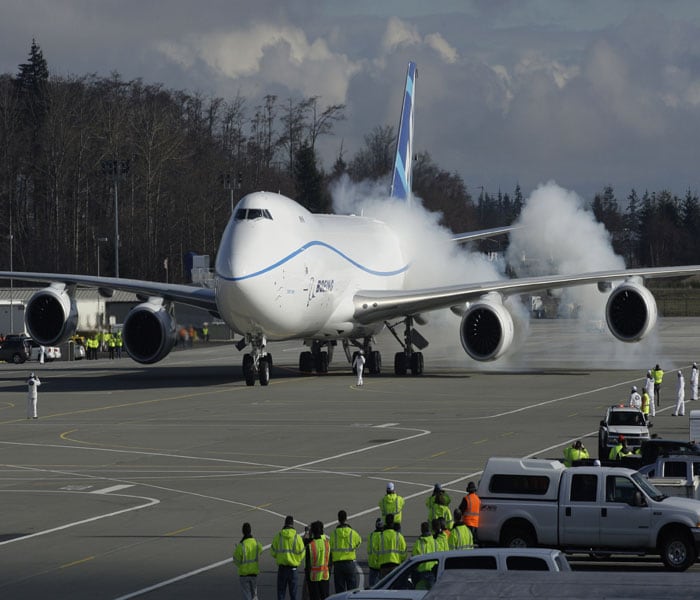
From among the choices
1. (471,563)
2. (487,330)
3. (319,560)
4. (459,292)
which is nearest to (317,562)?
(319,560)

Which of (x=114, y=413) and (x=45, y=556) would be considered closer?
(x=45, y=556)

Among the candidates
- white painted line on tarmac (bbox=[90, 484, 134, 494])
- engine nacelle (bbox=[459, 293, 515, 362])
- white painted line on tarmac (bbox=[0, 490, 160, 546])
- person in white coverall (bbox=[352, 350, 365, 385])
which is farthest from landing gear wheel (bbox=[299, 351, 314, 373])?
white painted line on tarmac (bbox=[0, 490, 160, 546])

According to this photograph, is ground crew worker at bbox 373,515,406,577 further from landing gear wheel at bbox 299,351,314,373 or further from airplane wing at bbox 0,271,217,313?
landing gear wheel at bbox 299,351,314,373

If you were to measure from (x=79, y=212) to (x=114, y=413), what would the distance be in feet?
253

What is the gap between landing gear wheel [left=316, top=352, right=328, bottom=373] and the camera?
57375 mm

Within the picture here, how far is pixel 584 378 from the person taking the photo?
5391 cm

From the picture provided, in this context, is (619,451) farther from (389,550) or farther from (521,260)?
(521,260)

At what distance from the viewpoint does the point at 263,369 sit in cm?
4966

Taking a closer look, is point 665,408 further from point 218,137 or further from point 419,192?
point 419,192

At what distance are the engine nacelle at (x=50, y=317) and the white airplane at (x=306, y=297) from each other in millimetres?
39

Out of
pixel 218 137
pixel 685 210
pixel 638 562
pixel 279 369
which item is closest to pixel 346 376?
pixel 279 369

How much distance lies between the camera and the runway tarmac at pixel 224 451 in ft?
66.2

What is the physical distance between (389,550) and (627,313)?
35744mm

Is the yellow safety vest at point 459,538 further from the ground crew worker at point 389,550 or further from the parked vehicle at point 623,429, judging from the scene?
the parked vehicle at point 623,429
